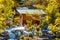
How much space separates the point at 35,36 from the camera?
2.03m

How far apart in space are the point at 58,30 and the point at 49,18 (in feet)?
0.46

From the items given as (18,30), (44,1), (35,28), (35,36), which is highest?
(44,1)

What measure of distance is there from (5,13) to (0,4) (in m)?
0.13

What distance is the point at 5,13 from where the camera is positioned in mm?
1955

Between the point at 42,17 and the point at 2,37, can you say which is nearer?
the point at 42,17

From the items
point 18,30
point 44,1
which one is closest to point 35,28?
point 44,1

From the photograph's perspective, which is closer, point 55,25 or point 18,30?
point 55,25

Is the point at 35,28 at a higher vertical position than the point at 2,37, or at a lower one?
higher

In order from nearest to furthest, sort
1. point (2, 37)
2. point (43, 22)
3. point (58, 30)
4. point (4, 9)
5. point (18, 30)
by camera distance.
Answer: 1. point (58, 30)
2. point (43, 22)
3. point (4, 9)
4. point (2, 37)
5. point (18, 30)

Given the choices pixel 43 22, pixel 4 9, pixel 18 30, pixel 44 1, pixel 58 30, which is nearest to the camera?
pixel 58 30

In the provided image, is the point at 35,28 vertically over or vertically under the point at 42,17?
under

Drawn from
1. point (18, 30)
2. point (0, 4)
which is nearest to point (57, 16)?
point (0, 4)

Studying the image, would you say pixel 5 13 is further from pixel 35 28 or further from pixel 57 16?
Result: pixel 57 16

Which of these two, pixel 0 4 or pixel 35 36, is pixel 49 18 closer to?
pixel 35 36
